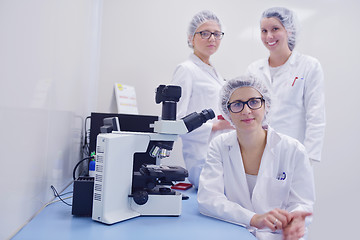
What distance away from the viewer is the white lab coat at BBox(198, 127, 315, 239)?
1302mm

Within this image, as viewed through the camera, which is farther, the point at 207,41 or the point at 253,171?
the point at 207,41

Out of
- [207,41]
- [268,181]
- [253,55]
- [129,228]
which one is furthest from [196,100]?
[253,55]

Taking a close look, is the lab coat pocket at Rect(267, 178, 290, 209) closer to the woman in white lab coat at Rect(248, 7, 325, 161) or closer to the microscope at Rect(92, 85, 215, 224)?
the microscope at Rect(92, 85, 215, 224)

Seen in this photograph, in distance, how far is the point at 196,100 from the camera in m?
1.99

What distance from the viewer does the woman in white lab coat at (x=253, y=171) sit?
1.22 metres

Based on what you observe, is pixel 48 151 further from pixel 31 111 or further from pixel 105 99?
pixel 105 99

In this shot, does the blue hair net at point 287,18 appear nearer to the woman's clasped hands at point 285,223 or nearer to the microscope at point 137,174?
the microscope at point 137,174

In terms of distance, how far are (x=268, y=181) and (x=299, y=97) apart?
92cm

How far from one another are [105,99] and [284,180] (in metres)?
1.90

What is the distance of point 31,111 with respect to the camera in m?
1.03

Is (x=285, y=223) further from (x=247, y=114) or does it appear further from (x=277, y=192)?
(x=247, y=114)

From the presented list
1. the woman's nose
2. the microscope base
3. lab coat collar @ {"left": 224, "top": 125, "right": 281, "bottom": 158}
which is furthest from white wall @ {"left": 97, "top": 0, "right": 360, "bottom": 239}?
the microscope base

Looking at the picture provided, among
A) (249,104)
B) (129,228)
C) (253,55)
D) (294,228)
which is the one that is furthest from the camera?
(253,55)

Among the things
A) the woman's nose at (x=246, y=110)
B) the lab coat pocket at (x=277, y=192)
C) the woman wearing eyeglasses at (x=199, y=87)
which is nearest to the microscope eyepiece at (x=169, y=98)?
the woman's nose at (x=246, y=110)
